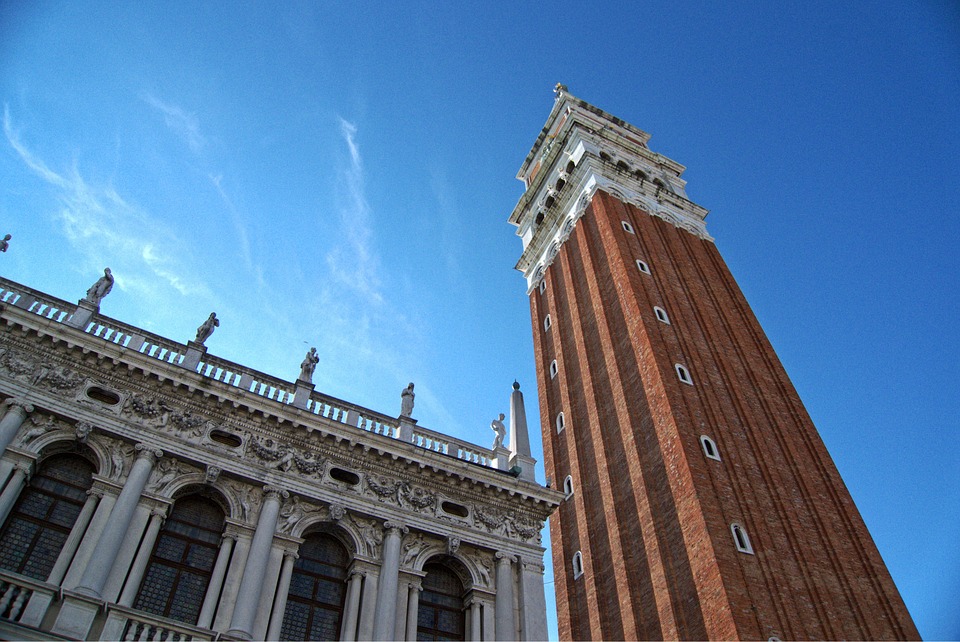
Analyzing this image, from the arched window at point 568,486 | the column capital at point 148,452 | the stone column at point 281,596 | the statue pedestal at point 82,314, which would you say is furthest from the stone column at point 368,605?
the arched window at point 568,486

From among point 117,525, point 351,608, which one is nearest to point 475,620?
point 351,608

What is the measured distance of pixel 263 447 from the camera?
16781 mm

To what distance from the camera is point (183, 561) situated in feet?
49.3

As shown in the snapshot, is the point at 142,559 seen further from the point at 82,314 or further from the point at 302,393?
the point at 82,314

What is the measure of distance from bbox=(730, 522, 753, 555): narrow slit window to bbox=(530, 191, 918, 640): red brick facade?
0.25 m

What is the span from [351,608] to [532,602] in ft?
13.5

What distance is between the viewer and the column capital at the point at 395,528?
16.8m

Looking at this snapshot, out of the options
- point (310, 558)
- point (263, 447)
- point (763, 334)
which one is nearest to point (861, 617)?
point (763, 334)

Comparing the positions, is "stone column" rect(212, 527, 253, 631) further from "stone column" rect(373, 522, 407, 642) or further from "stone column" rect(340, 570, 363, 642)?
"stone column" rect(373, 522, 407, 642)

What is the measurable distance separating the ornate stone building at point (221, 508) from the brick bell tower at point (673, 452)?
8307 millimetres

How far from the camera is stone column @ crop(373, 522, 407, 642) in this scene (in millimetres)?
15211

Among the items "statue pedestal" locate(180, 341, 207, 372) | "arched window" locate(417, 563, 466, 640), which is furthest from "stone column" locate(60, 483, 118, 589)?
"arched window" locate(417, 563, 466, 640)

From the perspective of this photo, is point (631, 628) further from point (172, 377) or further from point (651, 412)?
point (172, 377)

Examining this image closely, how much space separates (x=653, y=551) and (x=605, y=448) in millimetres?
6146
